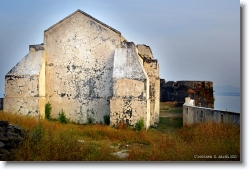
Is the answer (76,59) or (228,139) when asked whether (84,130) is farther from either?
(228,139)

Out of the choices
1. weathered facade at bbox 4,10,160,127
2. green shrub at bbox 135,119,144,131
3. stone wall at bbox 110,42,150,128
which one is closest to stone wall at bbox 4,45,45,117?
weathered facade at bbox 4,10,160,127

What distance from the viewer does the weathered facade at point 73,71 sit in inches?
400

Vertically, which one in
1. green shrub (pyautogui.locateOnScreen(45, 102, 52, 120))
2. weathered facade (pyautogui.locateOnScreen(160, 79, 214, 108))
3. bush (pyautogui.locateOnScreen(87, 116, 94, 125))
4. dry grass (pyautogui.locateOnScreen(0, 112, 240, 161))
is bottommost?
dry grass (pyautogui.locateOnScreen(0, 112, 240, 161))

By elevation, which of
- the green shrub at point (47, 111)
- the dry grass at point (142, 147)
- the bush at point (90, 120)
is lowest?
the dry grass at point (142, 147)

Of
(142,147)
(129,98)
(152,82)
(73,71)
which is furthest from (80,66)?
(142,147)

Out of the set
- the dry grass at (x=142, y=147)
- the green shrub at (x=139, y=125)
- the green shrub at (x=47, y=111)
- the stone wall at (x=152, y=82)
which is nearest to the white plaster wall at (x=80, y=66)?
the green shrub at (x=47, y=111)

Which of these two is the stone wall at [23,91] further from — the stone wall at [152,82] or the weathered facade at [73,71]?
the stone wall at [152,82]

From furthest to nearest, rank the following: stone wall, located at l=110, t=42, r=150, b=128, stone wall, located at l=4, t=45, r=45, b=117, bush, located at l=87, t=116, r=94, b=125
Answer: bush, located at l=87, t=116, r=94, b=125, stone wall, located at l=4, t=45, r=45, b=117, stone wall, located at l=110, t=42, r=150, b=128

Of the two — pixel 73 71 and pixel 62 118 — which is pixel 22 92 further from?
pixel 73 71

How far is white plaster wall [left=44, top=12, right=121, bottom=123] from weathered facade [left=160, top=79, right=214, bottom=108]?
7.87 metres

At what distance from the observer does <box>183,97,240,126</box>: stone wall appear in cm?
716

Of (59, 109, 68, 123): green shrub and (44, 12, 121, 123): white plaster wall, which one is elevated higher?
(44, 12, 121, 123): white plaster wall

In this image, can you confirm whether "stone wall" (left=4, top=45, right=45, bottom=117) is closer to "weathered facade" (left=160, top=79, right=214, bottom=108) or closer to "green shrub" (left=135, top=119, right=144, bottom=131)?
"green shrub" (left=135, top=119, right=144, bottom=131)

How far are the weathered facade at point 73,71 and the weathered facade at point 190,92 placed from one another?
730 centimetres
